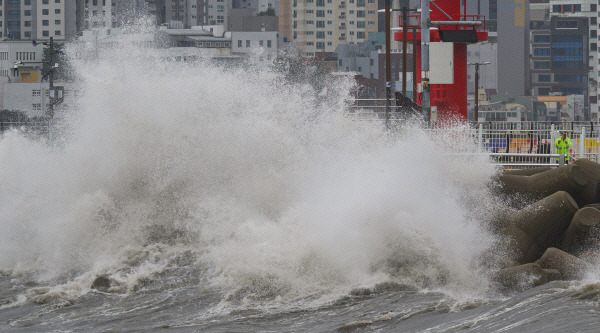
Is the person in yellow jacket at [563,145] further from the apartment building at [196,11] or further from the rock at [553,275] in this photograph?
the apartment building at [196,11]

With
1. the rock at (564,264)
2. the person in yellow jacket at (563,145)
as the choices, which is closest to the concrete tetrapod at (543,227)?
the rock at (564,264)

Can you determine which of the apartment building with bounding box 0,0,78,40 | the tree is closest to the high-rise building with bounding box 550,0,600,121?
the apartment building with bounding box 0,0,78,40

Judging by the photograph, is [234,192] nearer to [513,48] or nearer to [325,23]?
[325,23]

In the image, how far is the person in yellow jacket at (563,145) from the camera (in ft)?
82.0

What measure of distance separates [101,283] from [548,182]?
7.65 m

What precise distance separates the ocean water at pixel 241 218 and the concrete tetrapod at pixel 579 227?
103 centimetres

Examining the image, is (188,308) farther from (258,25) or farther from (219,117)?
(258,25)

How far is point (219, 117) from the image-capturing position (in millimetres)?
22125

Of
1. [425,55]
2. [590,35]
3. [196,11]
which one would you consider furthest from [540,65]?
[425,55]

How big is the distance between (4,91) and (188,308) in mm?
88041

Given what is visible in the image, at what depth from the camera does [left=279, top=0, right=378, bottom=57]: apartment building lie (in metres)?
171

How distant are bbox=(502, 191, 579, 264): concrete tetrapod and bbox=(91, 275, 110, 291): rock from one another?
6.26m

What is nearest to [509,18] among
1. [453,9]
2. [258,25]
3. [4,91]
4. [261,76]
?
[258,25]

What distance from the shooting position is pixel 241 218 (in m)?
19.8
